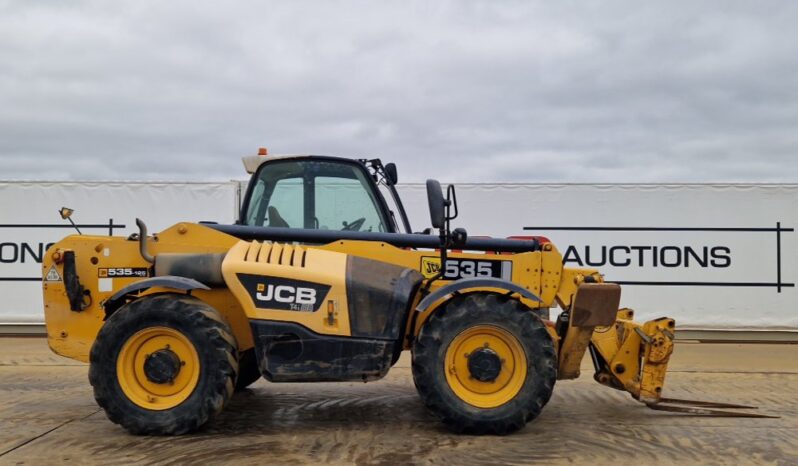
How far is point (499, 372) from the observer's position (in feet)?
19.3

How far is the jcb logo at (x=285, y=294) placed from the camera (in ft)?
19.3

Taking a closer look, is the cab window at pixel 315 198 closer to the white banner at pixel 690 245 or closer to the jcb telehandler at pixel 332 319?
the jcb telehandler at pixel 332 319

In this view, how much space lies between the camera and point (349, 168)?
704cm

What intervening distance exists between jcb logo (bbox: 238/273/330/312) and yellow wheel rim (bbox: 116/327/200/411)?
60 cm

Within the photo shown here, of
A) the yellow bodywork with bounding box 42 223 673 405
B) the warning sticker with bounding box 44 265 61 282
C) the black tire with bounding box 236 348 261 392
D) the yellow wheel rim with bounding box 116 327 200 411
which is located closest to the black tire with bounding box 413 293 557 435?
the yellow bodywork with bounding box 42 223 673 405

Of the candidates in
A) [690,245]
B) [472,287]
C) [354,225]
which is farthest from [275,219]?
[690,245]

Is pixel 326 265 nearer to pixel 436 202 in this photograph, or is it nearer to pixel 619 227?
pixel 436 202

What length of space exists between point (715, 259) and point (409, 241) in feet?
26.1

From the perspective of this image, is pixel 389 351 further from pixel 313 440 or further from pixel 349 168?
pixel 349 168

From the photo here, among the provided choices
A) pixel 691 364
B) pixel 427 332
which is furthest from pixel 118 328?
pixel 691 364

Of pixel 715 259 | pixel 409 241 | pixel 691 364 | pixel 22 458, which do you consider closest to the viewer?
pixel 22 458

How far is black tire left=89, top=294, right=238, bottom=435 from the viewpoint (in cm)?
575

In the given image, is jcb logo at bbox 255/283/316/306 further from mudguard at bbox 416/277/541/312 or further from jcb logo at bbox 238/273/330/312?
mudguard at bbox 416/277/541/312

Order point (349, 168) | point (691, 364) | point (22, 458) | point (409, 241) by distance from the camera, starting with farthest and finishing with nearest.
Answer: point (691, 364) → point (349, 168) → point (409, 241) → point (22, 458)
